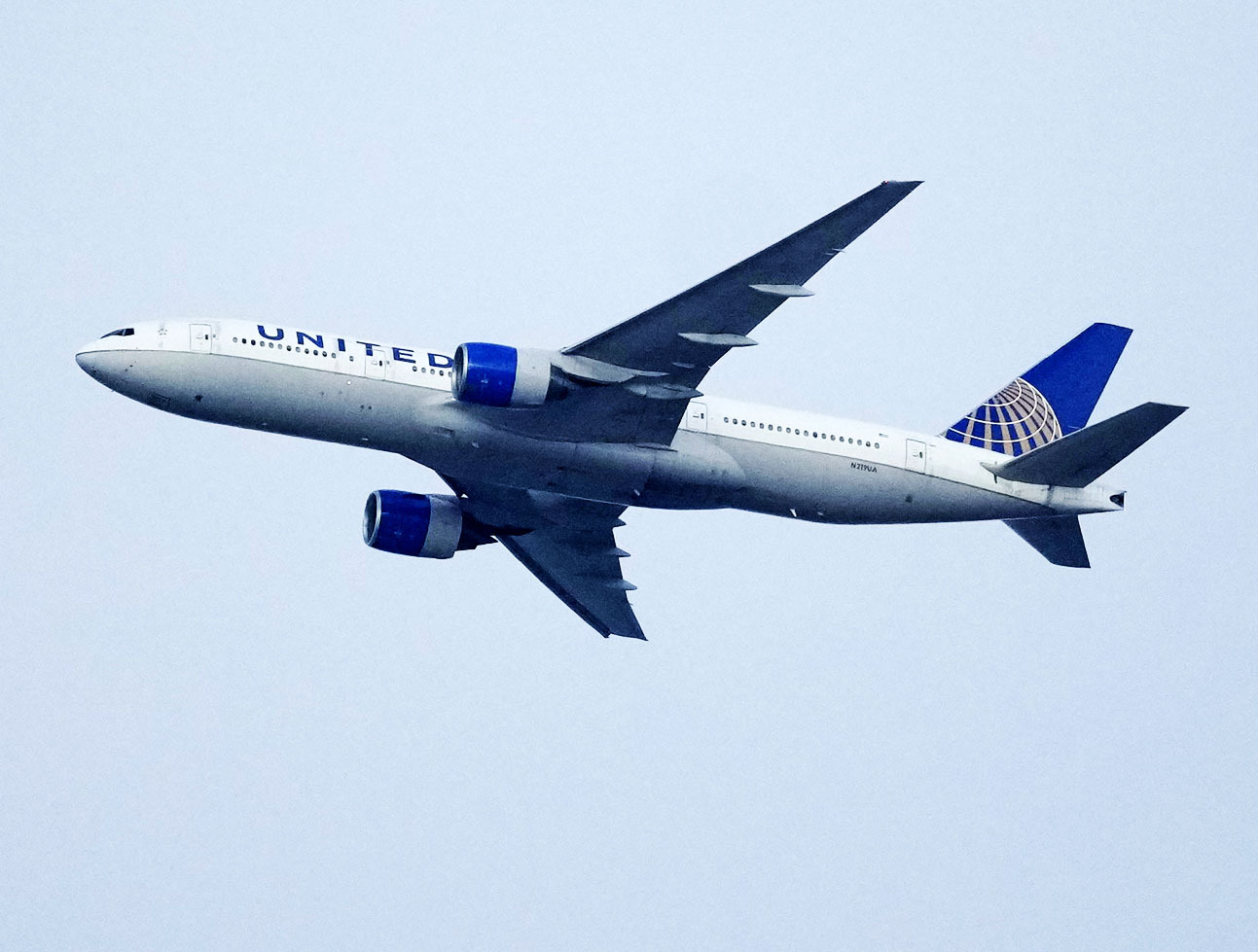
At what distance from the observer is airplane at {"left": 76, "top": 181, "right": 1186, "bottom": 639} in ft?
136

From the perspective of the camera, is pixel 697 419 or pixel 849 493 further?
pixel 849 493

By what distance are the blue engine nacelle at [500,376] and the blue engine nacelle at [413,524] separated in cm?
908

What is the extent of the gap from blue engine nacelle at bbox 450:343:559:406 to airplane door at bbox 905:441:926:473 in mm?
11510

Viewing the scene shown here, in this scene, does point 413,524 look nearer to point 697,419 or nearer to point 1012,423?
point 697,419

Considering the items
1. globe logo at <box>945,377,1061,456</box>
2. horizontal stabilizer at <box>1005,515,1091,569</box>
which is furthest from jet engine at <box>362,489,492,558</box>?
horizontal stabilizer at <box>1005,515,1091,569</box>

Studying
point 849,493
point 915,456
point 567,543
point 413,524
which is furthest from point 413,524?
point 915,456

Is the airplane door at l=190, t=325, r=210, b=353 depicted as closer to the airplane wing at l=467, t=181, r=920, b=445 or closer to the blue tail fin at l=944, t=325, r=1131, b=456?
the airplane wing at l=467, t=181, r=920, b=445

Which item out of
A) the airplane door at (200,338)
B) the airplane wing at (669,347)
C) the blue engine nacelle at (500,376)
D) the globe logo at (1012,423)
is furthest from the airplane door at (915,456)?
the airplane door at (200,338)

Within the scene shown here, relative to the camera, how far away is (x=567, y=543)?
5244cm

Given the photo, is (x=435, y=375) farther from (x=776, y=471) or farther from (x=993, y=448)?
(x=993, y=448)

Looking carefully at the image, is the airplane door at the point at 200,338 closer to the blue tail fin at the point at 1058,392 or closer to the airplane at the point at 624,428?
the airplane at the point at 624,428

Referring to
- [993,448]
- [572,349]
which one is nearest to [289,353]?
[572,349]

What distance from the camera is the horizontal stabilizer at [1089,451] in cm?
4406

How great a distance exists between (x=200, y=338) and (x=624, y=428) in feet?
36.2
